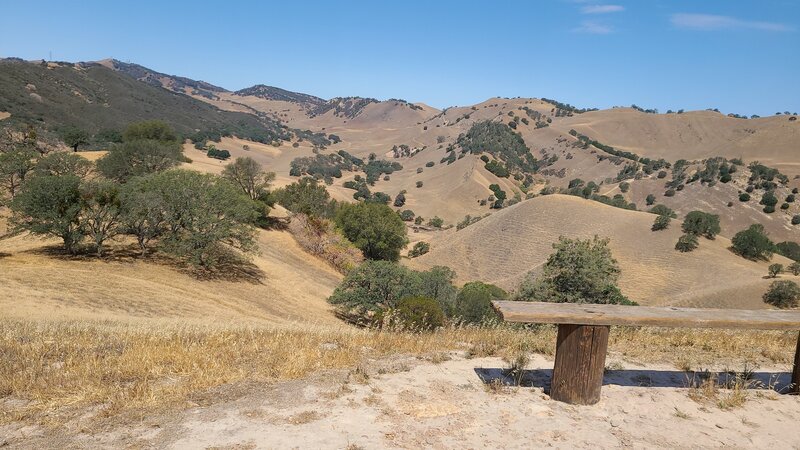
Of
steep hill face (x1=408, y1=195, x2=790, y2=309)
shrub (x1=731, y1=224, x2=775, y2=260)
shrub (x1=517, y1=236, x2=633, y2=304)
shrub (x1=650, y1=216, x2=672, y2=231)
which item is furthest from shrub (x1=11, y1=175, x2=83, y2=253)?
shrub (x1=731, y1=224, x2=775, y2=260)

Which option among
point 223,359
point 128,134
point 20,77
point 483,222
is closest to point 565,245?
point 223,359

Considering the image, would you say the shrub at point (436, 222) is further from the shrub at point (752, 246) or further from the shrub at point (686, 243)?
the shrub at point (752, 246)

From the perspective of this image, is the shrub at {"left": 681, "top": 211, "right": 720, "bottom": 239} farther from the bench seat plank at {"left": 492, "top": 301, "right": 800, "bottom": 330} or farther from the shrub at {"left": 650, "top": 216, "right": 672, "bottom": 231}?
the bench seat plank at {"left": 492, "top": 301, "right": 800, "bottom": 330}

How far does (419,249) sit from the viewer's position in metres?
47.8

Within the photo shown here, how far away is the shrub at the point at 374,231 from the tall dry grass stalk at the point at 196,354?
3132 cm

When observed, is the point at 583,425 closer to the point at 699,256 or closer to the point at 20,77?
the point at 699,256

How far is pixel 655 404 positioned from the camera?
A: 5223mm

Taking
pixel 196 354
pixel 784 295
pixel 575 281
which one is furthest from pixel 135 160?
pixel 784 295

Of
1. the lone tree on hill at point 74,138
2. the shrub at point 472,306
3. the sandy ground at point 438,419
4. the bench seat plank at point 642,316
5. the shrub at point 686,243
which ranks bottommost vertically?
the shrub at point 472,306

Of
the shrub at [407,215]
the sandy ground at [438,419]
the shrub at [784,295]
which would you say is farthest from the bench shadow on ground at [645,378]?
the shrub at [407,215]

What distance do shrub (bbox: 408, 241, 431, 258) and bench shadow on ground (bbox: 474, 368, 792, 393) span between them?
40.9 meters

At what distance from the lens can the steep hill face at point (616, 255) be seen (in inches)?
1243

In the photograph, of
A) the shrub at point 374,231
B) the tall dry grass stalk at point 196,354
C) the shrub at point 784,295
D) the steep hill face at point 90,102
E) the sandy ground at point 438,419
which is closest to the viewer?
the sandy ground at point 438,419

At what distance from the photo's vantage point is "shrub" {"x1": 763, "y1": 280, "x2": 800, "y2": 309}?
27.7 meters
